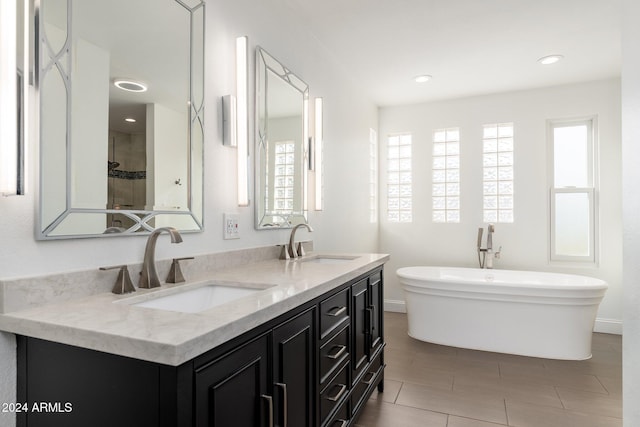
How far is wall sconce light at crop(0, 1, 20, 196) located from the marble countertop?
14.1 inches

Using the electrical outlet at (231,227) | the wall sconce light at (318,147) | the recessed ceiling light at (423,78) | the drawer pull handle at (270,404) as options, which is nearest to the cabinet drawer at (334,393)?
the drawer pull handle at (270,404)

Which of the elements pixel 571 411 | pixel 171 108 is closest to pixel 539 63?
pixel 571 411

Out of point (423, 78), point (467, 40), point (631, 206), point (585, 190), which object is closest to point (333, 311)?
point (631, 206)

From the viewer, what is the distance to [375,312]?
2395 mm

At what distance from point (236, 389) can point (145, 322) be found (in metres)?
0.31

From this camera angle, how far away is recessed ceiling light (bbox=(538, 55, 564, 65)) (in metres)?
3.25

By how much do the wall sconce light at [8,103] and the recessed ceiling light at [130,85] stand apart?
0.35 m

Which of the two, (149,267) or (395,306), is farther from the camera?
(395,306)

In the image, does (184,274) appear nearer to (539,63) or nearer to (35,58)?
(35,58)

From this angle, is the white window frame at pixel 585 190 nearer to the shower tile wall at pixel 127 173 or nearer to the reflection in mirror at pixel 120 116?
the reflection in mirror at pixel 120 116

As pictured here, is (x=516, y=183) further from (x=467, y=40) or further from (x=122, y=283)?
(x=122, y=283)

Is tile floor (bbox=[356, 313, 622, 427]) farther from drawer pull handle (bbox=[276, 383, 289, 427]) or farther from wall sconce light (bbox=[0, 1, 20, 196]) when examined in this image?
wall sconce light (bbox=[0, 1, 20, 196])

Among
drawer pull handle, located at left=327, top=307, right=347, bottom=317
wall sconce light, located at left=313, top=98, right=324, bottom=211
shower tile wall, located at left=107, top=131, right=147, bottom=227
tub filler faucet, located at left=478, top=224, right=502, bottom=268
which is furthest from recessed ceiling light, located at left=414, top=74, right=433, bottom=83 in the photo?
shower tile wall, located at left=107, top=131, right=147, bottom=227

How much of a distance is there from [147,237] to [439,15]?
2410 millimetres
